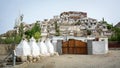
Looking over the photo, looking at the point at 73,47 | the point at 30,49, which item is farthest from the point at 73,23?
the point at 30,49

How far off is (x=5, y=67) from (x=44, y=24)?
91937 mm

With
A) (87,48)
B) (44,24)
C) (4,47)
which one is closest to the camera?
(87,48)

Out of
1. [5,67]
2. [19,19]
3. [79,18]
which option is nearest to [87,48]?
[19,19]

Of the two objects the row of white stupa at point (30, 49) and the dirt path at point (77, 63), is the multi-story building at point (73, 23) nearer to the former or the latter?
the row of white stupa at point (30, 49)

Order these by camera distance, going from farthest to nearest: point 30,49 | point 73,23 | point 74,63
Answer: point 73,23
point 30,49
point 74,63

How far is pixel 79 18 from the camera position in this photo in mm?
127625

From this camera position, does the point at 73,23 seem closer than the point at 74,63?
No

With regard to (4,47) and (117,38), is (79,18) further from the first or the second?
(4,47)

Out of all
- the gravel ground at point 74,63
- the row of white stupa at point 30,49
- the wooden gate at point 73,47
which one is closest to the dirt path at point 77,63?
the gravel ground at point 74,63

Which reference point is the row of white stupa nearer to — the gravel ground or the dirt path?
the gravel ground

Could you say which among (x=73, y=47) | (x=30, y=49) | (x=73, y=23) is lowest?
(x=73, y=47)

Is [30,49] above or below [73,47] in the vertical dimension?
above

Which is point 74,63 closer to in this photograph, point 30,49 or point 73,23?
point 30,49

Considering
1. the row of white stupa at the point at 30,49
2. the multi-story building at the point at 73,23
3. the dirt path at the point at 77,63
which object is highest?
the multi-story building at the point at 73,23
